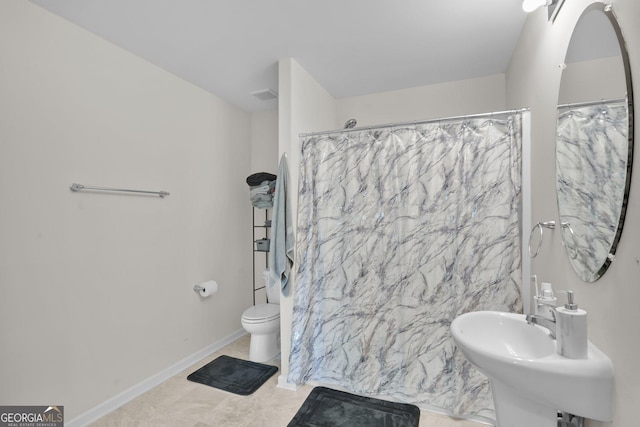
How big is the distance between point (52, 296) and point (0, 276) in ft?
0.89

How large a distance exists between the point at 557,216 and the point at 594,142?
426mm

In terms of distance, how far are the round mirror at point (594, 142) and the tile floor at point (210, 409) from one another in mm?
1381

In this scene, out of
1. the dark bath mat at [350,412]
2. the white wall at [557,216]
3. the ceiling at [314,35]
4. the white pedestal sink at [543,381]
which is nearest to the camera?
the white wall at [557,216]

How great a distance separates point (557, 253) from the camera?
53.7 inches

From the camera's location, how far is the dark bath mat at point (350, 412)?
1.85 meters

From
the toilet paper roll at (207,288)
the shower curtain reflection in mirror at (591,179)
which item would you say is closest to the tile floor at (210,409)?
the toilet paper roll at (207,288)

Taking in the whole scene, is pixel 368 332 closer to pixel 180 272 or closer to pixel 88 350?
pixel 180 272

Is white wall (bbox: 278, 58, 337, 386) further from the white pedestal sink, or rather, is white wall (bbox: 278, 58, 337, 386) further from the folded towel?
the white pedestal sink

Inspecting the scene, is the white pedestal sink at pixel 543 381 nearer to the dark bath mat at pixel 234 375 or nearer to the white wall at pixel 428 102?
the dark bath mat at pixel 234 375

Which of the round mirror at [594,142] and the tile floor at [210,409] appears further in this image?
the tile floor at [210,409]

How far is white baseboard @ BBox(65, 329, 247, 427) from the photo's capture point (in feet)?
6.16

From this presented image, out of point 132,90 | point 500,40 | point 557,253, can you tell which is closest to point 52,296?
point 132,90
